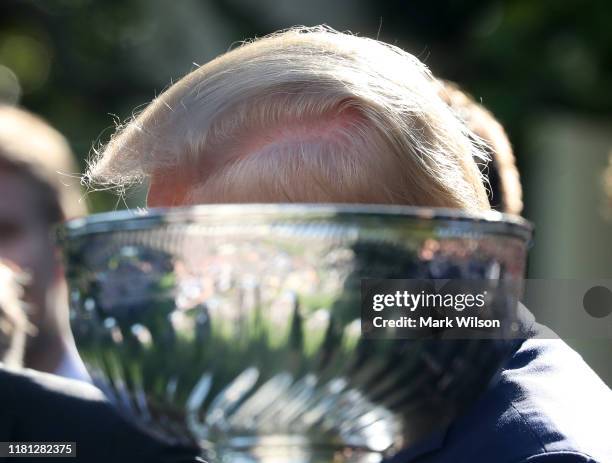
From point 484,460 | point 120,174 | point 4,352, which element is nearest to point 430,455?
point 484,460

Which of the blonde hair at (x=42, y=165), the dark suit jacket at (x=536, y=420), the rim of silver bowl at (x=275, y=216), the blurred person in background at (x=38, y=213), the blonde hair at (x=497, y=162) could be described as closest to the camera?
the rim of silver bowl at (x=275, y=216)

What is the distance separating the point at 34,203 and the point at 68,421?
173 cm

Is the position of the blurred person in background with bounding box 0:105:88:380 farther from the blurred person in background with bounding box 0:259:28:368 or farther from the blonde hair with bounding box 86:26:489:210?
the blonde hair with bounding box 86:26:489:210

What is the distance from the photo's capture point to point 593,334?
20.3 inches

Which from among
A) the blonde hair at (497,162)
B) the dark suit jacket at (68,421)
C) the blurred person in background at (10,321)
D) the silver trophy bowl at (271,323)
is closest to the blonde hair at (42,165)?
the blonde hair at (497,162)

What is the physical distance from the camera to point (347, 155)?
0.51 metres

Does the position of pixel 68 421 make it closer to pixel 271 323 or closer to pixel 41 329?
pixel 271 323

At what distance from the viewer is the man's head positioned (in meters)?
2.08

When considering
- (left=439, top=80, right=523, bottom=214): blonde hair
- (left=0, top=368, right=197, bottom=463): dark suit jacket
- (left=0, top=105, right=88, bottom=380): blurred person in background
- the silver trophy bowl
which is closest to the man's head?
(left=0, top=105, right=88, bottom=380): blurred person in background

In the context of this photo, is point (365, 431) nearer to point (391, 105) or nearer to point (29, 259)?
point (391, 105)

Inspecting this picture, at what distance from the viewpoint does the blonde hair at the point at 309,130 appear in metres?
0.50

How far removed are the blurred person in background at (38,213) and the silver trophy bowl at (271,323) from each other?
1639 millimetres

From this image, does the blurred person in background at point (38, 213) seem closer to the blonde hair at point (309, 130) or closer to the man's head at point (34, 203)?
the man's head at point (34, 203)

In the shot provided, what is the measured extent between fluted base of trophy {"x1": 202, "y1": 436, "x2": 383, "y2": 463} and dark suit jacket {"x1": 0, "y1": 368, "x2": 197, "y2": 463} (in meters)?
0.15
